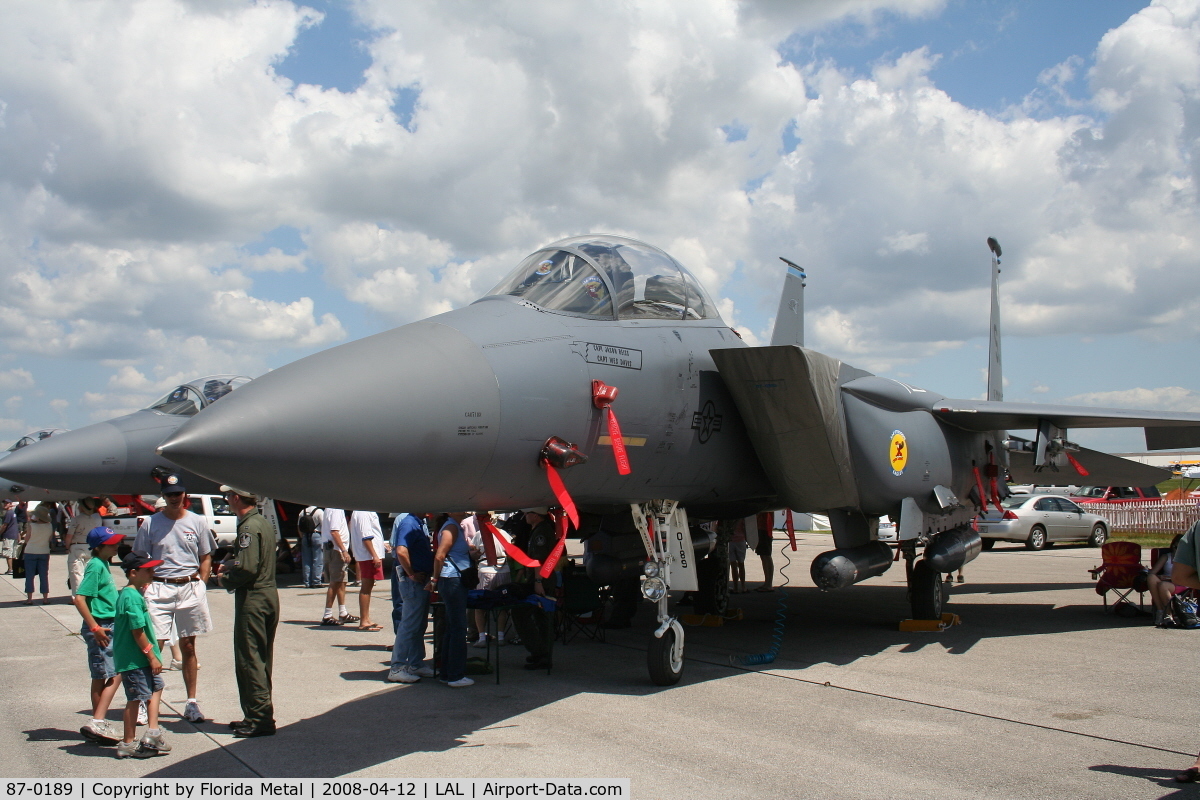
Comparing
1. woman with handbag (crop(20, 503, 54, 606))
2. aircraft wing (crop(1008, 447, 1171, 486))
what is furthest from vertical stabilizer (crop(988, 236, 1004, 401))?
woman with handbag (crop(20, 503, 54, 606))

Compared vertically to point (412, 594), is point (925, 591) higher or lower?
lower

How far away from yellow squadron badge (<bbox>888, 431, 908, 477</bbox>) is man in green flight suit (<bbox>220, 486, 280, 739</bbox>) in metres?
5.60

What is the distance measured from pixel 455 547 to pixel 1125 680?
5.50 metres

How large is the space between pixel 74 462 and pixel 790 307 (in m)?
9.74

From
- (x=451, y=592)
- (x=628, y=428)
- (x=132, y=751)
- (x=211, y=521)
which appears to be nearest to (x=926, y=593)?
(x=628, y=428)

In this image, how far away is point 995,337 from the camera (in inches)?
548

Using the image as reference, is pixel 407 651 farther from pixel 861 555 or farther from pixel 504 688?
pixel 861 555

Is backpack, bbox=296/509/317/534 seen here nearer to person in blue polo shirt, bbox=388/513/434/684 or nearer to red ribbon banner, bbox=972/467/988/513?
person in blue polo shirt, bbox=388/513/434/684

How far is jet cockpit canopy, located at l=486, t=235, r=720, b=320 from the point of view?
5.73m

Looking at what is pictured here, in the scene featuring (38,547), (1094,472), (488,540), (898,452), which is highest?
(898,452)

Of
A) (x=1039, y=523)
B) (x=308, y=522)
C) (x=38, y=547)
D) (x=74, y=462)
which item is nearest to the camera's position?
(x=74, y=462)

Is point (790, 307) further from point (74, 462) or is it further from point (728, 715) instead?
point (74, 462)

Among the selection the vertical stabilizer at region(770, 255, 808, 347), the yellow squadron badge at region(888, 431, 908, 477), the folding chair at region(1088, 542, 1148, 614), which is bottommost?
the folding chair at region(1088, 542, 1148, 614)

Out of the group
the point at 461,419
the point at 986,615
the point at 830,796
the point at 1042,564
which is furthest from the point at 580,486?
the point at 1042,564
